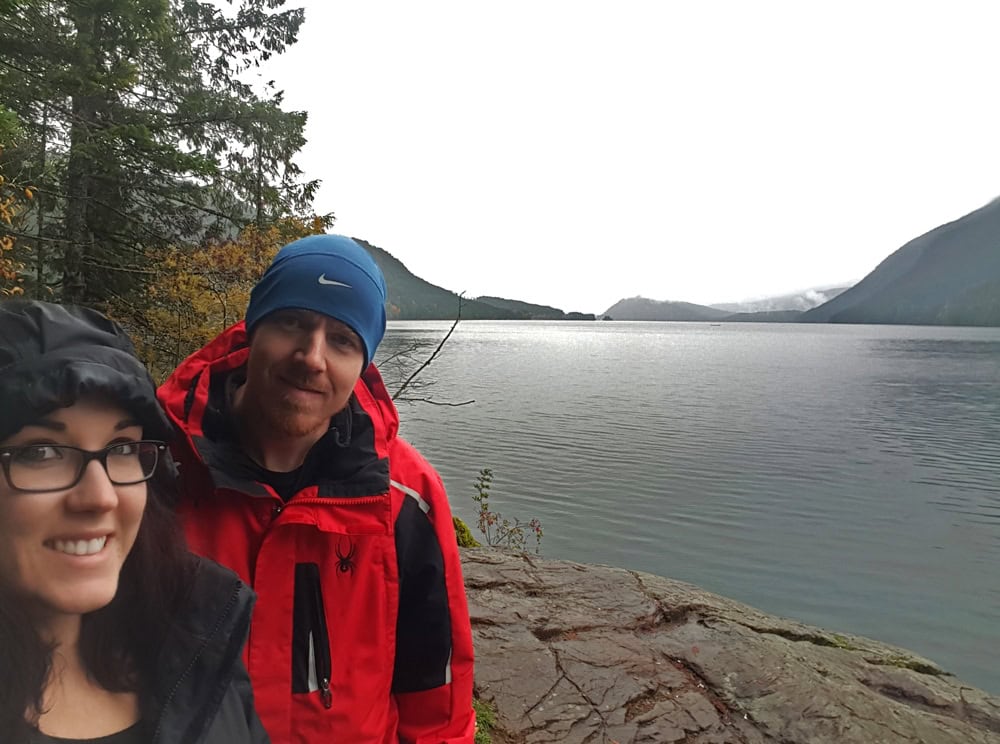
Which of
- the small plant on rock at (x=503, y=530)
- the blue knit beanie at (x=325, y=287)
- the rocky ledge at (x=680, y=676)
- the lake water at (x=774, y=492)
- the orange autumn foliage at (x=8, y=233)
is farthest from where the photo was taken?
the small plant on rock at (x=503, y=530)

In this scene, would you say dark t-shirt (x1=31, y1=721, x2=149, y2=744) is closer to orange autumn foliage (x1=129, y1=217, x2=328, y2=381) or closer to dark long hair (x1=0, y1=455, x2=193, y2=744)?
dark long hair (x1=0, y1=455, x2=193, y2=744)

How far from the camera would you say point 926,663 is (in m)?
6.22

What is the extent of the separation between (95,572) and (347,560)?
30.9 inches

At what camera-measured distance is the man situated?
1783mm

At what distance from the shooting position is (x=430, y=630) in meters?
1.99

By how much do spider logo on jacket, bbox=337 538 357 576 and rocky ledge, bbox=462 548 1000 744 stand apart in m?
2.54

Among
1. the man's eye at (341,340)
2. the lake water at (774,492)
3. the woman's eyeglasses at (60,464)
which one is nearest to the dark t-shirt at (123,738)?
the woman's eyeglasses at (60,464)

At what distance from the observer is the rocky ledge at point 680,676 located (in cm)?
411

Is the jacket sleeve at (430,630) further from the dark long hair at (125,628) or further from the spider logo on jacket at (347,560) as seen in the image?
the dark long hair at (125,628)

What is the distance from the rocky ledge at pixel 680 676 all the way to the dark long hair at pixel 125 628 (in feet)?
9.80

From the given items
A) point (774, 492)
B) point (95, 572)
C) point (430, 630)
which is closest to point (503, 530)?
point (774, 492)

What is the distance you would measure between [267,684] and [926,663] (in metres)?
6.98

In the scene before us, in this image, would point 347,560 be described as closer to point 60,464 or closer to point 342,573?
point 342,573

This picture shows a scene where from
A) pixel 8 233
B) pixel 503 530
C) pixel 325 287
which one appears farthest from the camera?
pixel 503 530
